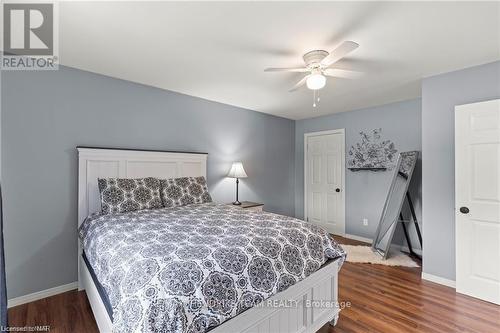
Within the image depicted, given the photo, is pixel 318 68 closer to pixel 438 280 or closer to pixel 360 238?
pixel 438 280

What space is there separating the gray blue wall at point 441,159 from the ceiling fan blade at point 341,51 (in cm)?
159

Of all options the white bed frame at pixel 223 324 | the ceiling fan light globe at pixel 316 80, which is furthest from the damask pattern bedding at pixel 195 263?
the ceiling fan light globe at pixel 316 80

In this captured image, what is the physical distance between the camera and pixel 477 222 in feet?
8.16

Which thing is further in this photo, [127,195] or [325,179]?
[325,179]

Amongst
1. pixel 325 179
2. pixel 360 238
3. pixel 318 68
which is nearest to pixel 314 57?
pixel 318 68

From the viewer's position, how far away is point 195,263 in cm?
133

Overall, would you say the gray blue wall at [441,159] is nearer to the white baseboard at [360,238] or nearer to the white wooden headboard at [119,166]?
the white baseboard at [360,238]

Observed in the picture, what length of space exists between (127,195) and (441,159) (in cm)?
345

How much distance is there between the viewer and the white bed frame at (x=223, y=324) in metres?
1.57

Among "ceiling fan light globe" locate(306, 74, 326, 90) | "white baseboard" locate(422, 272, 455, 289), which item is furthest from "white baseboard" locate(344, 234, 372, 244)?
"ceiling fan light globe" locate(306, 74, 326, 90)

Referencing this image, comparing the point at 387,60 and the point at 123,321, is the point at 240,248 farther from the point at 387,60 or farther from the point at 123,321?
the point at 387,60

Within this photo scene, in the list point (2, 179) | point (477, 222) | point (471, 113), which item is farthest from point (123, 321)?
point (471, 113)

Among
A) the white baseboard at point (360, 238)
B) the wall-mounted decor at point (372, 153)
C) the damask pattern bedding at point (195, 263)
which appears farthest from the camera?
the white baseboard at point (360, 238)

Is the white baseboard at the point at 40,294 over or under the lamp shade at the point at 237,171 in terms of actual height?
under
